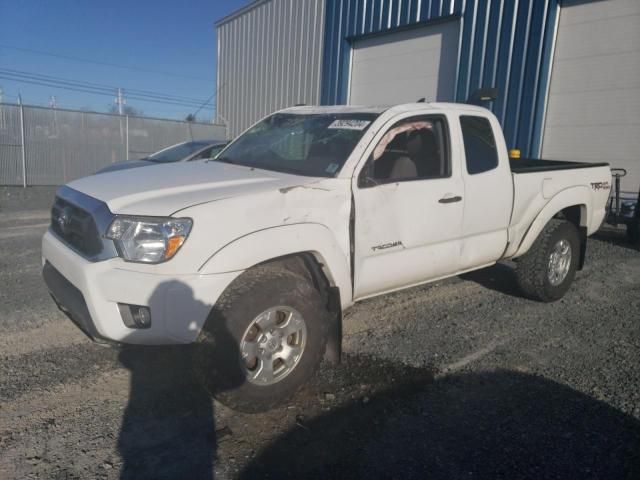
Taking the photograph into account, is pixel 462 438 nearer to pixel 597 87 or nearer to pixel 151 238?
pixel 151 238

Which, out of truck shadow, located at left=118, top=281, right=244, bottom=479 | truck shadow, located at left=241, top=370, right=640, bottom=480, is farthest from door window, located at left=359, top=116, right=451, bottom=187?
truck shadow, located at left=118, top=281, right=244, bottom=479

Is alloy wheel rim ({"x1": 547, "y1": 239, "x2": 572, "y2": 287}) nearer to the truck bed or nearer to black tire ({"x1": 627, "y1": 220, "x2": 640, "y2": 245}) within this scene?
the truck bed

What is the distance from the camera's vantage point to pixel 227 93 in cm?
1919

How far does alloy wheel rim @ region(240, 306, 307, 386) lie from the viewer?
281cm

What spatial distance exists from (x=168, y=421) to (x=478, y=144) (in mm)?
3257

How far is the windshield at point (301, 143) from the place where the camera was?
349cm

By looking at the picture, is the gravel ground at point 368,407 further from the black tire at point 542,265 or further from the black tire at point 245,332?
the black tire at point 542,265

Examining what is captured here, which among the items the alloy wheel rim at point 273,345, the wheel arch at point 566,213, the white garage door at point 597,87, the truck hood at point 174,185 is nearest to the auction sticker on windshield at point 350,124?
the truck hood at point 174,185

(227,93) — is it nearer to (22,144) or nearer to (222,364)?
(22,144)

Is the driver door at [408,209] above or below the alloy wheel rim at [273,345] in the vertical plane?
above

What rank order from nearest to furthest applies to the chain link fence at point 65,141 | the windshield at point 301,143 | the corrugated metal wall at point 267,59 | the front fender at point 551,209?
the windshield at point 301,143
the front fender at point 551,209
the chain link fence at point 65,141
the corrugated metal wall at point 267,59

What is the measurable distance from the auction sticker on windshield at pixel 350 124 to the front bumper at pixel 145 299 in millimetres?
1549

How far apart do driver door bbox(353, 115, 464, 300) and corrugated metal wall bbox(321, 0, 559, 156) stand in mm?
7121

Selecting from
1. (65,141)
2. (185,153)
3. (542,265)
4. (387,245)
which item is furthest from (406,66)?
(65,141)
